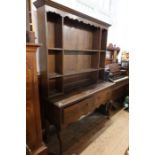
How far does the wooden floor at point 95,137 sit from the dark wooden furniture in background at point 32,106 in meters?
0.51

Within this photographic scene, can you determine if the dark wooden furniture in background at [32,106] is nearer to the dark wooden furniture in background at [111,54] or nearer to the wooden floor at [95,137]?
the wooden floor at [95,137]

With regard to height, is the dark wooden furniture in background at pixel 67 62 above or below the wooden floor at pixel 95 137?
above

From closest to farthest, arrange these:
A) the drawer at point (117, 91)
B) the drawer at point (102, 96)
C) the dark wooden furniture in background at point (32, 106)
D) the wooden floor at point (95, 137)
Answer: the dark wooden furniture in background at point (32, 106)
the wooden floor at point (95, 137)
the drawer at point (102, 96)
the drawer at point (117, 91)

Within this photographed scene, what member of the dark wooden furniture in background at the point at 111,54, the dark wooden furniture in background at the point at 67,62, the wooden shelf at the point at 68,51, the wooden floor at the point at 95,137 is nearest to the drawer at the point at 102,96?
the dark wooden furniture in background at the point at 67,62

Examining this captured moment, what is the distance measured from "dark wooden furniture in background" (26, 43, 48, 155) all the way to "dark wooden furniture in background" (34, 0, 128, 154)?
255 millimetres

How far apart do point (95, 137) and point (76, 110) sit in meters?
0.80

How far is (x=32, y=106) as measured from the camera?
1330mm

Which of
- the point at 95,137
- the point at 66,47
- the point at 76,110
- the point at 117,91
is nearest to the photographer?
the point at 76,110

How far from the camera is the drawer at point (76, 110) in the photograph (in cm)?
160

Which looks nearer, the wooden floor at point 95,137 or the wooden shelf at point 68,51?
the wooden shelf at point 68,51

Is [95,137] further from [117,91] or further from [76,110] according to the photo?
[117,91]

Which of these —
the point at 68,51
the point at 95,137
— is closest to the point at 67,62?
the point at 68,51

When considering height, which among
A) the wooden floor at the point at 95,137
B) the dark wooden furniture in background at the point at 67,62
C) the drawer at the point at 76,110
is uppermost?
the dark wooden furniture in background at the point at 67,62

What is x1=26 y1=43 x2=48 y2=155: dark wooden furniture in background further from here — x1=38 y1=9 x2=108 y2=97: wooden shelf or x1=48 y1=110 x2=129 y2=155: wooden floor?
x1=48 y1=110 x2=129 y2=155: wooden floor
